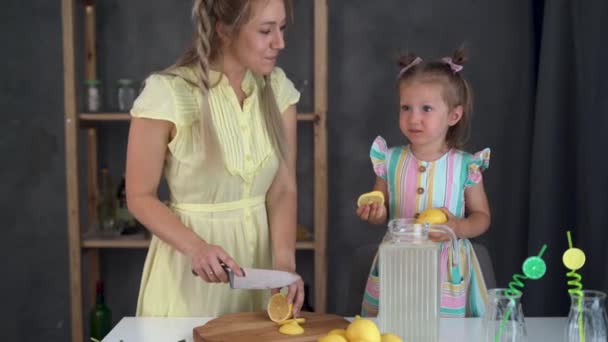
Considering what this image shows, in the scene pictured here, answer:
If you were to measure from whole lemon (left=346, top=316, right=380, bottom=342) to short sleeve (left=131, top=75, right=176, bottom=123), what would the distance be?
0.67 m

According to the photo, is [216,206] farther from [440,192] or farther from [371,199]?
[440,192]

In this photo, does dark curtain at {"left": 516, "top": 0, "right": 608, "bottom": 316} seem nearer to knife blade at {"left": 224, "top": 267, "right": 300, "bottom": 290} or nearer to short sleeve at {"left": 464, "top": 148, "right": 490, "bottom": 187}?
short sleeve at {"left": 464, "top": 148, "right": 490, "bottom": 187}

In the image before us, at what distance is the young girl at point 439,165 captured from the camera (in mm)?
1785

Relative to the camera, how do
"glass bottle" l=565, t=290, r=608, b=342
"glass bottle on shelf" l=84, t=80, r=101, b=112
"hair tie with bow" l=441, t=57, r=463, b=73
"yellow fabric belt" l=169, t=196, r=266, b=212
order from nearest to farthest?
"glass bottle" l=565, t=290, r=608, b=342 → "yellow fabric belt" l=169, t=196, r=266, b=212 → "hair tie with bow" l=441, t=57, r=463, b=73 → "glass bottle on shelf" l=84, t=80, r=101, b=112

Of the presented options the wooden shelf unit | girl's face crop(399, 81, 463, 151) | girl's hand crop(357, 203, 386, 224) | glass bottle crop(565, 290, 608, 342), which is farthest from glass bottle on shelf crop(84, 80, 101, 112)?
glass bottle crop(565, 290, 608, 342)

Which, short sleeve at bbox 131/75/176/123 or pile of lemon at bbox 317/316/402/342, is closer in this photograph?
pile of lemon at bbox 317/316/402/342

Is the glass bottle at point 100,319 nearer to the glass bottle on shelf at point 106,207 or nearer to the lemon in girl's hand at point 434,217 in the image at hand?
the glass bottle on shelf at point 106,207

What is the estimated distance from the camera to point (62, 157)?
3.13 metres

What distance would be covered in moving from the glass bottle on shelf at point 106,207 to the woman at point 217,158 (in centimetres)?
136

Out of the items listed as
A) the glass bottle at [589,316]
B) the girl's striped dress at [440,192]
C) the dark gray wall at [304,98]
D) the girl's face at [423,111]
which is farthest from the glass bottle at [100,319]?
the glass bottle at [589,316]

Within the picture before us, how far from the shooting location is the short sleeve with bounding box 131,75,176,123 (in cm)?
160

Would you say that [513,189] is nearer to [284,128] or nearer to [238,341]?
[284,128]

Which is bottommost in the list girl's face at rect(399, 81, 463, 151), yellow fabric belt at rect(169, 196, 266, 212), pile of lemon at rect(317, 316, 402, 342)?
pile of lemon at rect(317, 316, 402, 342)

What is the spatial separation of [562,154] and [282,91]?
115 centimetres
